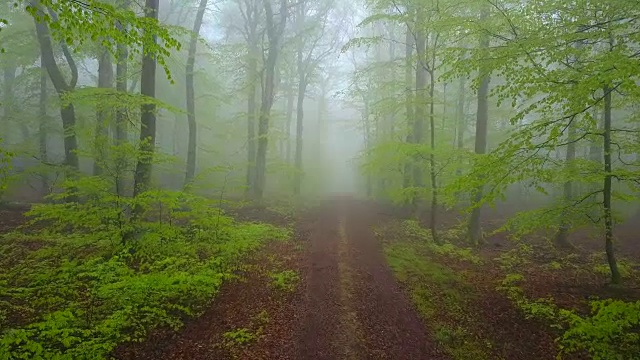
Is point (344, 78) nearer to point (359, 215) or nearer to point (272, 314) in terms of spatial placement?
point (359, 215)

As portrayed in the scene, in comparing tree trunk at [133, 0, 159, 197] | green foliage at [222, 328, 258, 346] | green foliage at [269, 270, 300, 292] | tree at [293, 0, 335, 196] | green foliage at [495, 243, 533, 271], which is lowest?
green foliage at [222, 328, 258, 346]

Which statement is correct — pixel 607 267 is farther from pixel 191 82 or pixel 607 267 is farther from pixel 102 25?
pixel 191 82

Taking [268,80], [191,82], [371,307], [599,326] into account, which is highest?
[268,80]

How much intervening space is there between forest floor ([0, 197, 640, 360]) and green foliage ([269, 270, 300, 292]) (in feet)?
0.10

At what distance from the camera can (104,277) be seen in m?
7.27

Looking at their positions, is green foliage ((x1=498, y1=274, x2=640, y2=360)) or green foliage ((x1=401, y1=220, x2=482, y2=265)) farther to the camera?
green foliage ((x1=401, y1=220, x2=482, y2=265))

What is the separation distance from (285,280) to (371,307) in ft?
7.77

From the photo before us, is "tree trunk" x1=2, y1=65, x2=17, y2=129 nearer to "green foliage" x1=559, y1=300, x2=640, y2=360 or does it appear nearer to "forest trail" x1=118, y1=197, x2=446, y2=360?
"forest trail" x1=118, y1=197, x2=446, y2=360

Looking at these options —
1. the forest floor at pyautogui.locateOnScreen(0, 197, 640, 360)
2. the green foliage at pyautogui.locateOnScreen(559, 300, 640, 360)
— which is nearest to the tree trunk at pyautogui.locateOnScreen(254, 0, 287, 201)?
the forest floor at pyautogui.locateOnScreen(0, 197, 640, 360)

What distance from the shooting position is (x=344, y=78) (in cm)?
4012

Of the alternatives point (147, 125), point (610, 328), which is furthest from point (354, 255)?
point (147, 125)

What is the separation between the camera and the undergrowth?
561 cm

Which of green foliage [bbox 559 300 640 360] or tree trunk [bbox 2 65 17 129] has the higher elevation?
tree trunk [bbox 2 65 17 129]

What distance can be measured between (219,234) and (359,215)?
32.2ft
